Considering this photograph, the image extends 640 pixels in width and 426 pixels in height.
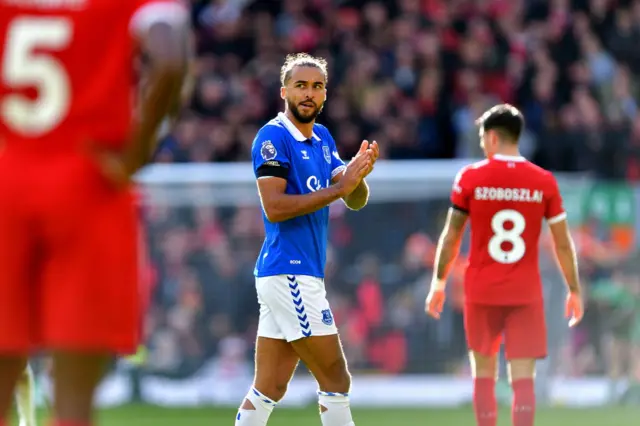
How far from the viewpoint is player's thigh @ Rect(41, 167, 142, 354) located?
152 inches

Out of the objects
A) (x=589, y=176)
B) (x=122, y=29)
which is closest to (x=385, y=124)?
(x=589, y=176)

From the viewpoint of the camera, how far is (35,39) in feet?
12.9

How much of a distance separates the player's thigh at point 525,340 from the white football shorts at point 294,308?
1.65 meters

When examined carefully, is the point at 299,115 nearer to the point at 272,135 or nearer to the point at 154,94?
the point at 272,135

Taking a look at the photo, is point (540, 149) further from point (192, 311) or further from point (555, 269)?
point (192, 311)

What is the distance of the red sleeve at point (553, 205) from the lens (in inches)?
324

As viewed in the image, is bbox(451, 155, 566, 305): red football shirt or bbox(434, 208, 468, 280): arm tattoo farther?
bbox(434, 208, 468, 280): arm tattoo

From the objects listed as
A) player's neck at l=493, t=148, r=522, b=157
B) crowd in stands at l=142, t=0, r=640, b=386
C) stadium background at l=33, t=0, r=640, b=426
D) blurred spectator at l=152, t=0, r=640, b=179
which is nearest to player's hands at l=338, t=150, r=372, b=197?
player's neck at l=493, t=148, r=522, b=157

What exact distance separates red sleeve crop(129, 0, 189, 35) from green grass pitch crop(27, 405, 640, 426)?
8293mm

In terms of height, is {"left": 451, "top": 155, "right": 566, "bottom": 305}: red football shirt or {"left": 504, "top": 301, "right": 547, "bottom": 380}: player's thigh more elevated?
{"left": 451, "top": 155, "right": 566, "bottom": 305}: red football shirt

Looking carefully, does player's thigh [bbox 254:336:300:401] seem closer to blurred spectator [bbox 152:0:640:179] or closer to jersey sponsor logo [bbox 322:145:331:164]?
jersey sponsor logo [bbox 322:145:331:164]

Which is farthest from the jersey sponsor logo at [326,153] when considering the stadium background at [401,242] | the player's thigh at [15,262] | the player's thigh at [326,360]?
the stadium background at [401,242]

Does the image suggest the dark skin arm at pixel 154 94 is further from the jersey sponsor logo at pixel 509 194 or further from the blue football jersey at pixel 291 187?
the jersey sponsor logo at pixel 509 194

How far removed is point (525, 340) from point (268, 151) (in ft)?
7.36
